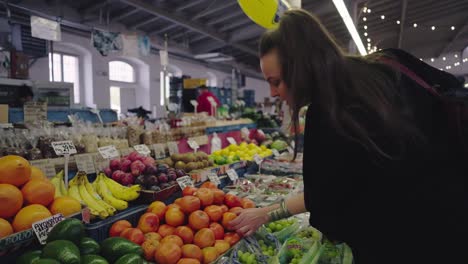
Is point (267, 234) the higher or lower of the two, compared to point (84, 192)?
lower

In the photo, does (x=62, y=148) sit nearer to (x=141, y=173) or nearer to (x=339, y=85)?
(x=141, y=173)

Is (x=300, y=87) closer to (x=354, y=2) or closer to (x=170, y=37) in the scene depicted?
(x=354, y=2)

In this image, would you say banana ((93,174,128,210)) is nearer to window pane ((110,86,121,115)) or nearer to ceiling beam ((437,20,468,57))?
window pane ((110,86,121,115))

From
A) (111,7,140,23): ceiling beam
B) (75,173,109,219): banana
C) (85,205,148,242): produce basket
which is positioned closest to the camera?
(85,205,148,242): produce basket

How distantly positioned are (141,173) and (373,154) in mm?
1582

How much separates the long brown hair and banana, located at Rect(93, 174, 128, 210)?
1165mm

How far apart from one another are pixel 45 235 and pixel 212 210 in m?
0.80

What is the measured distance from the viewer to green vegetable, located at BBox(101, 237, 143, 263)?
1371 millimetres

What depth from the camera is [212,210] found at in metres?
1.80

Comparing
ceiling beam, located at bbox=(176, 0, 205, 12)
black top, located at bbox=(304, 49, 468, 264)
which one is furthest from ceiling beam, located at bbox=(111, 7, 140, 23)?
black top, located at bbox=(304, 49, 468, 264)

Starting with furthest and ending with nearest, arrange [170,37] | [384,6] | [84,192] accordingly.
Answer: [170,37], [384,6], [84,192]

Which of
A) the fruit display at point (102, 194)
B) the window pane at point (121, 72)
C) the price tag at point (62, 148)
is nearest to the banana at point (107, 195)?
the fruit display at point (102, 194)

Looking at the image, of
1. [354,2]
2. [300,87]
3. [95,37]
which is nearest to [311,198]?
[300,87]

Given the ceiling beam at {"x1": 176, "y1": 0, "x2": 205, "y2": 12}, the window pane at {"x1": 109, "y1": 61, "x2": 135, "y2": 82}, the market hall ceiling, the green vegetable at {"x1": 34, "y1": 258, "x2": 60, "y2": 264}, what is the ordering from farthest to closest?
the window pane at {"x1": 109, "y1": 61, "x2": 135, "y2": 82} → the market hall ceiling → the ceiling beam at {"x1": 176, "y1": 0, "x2": 205, "y2": 12} → the green vegetable at {"x1": 34, "y1": 258, "x2": 60, "y2": 264}
